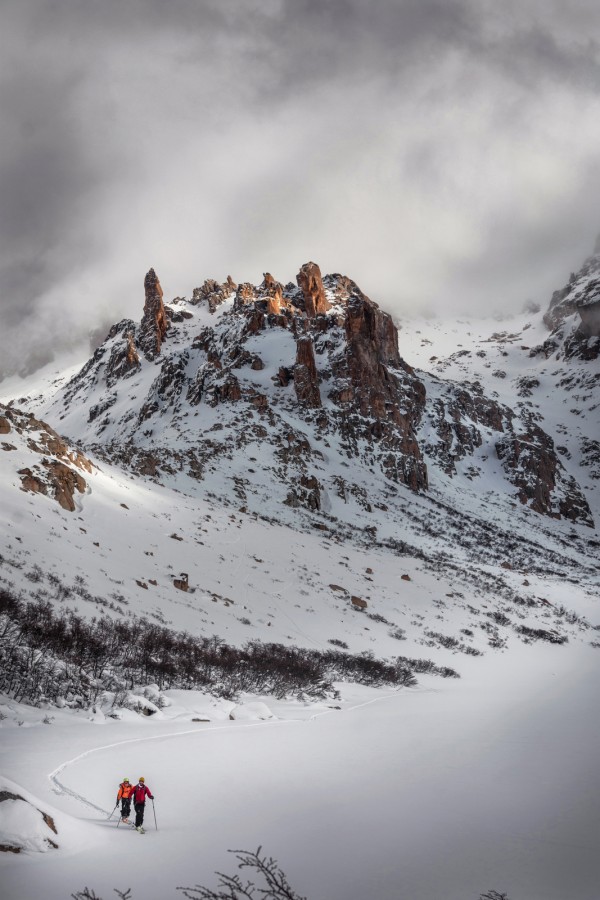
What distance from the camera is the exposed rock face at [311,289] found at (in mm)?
120875

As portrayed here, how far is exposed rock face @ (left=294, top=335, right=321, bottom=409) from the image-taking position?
79.4 metres

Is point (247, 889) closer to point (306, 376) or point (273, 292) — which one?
point (306, 376)

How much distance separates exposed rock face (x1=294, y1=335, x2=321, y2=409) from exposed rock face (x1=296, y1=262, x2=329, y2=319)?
37.2 m

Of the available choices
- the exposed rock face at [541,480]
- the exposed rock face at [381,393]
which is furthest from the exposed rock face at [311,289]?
the exposed rock face at [541,480]

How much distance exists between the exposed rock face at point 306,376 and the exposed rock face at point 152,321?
5451cm

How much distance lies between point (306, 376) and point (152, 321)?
7151 centimetres

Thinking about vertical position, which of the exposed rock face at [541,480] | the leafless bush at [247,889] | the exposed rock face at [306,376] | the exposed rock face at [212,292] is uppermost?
the exposed rock face at [212,292]

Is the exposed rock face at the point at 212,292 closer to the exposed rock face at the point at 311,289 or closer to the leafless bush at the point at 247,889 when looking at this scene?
the exposed rock face at the point at 311,289

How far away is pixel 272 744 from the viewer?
7.63 meters

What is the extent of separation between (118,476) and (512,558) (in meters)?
42.7

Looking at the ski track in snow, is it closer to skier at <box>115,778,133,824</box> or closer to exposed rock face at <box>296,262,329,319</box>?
skier at <box>115,778,133,824</box>

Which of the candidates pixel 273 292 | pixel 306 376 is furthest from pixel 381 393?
pixel 273 292

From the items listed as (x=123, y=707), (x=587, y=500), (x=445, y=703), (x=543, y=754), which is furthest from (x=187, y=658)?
(x=587, y=500)

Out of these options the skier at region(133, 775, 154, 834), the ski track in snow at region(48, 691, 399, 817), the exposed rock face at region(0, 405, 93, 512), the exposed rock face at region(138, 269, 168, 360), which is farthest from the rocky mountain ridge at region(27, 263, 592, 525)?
the skier at region(133, 775, 154, 834)
